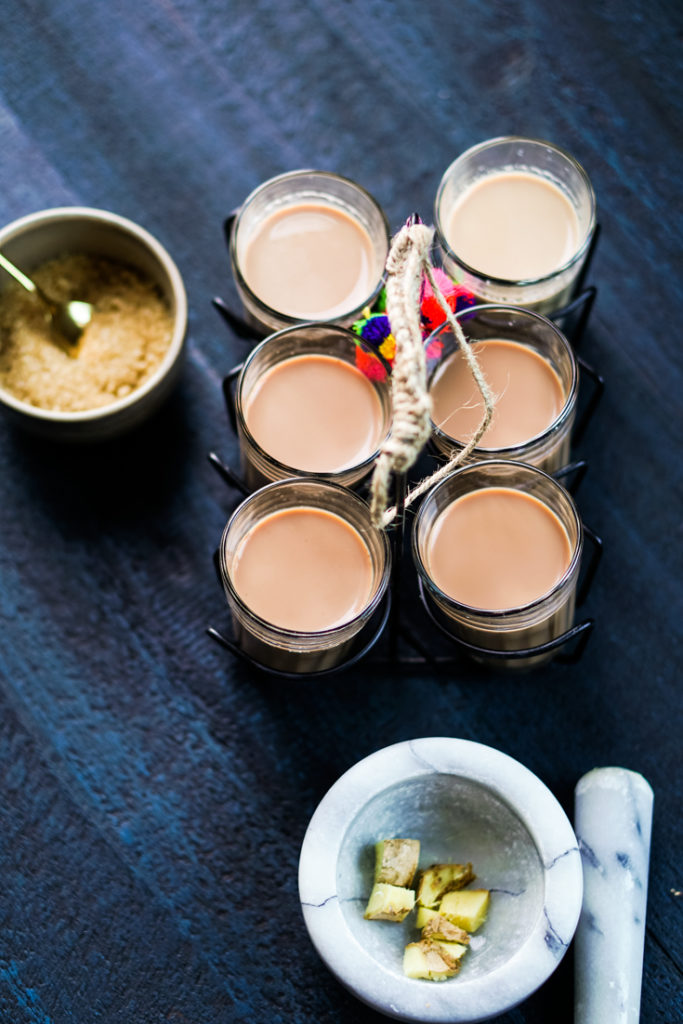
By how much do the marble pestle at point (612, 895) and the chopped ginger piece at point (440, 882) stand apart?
0.14m

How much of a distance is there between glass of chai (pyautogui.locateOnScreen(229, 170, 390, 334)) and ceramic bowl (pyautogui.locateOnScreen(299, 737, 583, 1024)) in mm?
518

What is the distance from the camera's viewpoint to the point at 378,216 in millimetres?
1189

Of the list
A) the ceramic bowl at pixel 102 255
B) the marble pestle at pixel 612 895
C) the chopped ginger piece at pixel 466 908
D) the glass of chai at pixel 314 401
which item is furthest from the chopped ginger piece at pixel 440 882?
the ceramic bowl at pixel 102 255

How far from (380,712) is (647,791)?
33cm

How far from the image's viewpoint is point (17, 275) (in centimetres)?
122

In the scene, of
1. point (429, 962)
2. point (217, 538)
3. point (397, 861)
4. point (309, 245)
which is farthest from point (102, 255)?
point (429, 962)

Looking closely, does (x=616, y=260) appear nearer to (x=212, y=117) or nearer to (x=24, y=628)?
(x=212, y=117)

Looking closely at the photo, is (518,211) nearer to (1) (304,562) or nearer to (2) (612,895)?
(1) (304,562)

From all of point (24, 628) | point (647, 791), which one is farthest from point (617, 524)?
point (24, 628)

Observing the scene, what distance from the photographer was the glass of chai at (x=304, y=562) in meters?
1.07

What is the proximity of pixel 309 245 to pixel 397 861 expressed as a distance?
0.71 metres

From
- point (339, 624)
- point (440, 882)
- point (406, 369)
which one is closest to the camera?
point (406, 369)

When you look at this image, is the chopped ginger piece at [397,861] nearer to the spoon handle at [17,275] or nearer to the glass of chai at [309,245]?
the glass of chai at [309,245]

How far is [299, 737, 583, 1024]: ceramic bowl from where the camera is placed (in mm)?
1016
